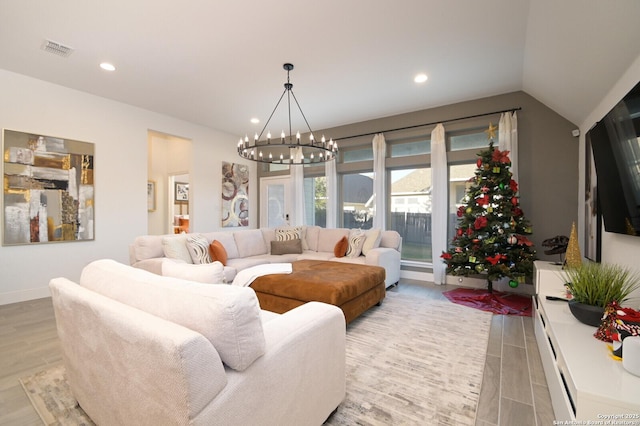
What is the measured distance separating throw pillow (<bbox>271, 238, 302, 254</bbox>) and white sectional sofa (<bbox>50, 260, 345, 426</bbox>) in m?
3.36

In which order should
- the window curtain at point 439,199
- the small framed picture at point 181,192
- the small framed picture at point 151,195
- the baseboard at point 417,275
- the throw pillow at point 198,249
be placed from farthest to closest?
the small framed picture at point 181,192 → the small framed picture at point 151,195 → the baseboard at point 417,275 → the window curtain at point 439,199 → the throw pillow at point 198,249

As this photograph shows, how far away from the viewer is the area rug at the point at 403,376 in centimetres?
169

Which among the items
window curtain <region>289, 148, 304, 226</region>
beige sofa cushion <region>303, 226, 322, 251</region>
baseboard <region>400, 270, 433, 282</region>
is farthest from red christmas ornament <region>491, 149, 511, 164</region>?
window curtain <region>289, 148, 304, 226</region>

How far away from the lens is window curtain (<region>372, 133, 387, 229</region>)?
210 inches

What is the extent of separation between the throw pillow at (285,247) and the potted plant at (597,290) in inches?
148

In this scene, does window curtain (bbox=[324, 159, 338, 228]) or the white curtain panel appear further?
window curtain (bbox=[324, 159, 338, 228])

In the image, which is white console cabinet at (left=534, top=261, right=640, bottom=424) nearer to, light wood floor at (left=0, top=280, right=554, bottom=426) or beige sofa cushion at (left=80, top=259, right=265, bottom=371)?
light wood floor at (left=0, top=280, right=554, bottom=426)

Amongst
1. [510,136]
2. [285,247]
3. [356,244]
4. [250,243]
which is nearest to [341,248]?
[356,244]

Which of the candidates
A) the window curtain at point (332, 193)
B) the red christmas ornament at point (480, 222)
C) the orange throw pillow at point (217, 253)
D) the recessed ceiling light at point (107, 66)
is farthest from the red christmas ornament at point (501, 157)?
the recessed ceiling light at point (107, 66)

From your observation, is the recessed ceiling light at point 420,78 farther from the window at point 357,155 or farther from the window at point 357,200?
the window at point 357,200

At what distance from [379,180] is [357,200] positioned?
80 centimetres

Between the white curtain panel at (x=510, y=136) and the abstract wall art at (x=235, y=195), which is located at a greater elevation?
the white curtain panel at (x=510, y=136)

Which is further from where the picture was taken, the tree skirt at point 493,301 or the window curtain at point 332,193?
the window curtain at point 332,193

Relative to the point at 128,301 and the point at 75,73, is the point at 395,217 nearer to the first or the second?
the point at 128,301
